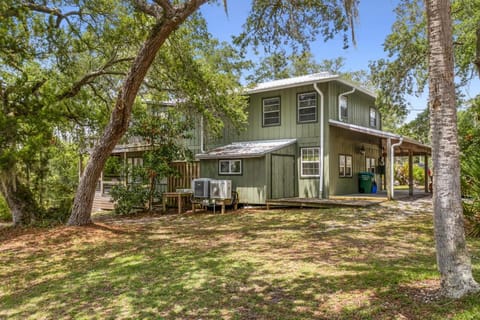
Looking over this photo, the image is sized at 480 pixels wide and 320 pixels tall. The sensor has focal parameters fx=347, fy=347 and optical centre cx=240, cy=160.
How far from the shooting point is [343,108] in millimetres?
14641

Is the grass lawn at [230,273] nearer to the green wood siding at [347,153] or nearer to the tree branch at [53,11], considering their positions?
the green wood siding at [347,153]

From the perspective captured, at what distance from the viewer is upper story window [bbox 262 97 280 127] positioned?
14758 millimetres

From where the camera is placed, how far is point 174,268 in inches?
207

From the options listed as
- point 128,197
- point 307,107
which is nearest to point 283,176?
point 307,107

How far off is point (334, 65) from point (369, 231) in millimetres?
27429

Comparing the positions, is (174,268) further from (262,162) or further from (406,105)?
(406,105)

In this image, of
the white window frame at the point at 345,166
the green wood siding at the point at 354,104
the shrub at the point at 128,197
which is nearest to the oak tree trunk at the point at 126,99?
the shrub at the point at 128,197

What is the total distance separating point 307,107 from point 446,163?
1080cm

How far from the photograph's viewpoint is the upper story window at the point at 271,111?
1476 centimetres

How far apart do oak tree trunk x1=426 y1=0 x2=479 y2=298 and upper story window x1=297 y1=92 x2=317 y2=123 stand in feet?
33.7

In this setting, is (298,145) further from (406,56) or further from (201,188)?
(406,56)

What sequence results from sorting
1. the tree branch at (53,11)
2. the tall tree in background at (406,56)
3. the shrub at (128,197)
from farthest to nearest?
1. the shrub at (128,197)
2. the tall tree in background at (406,56)
3. the tree branch at (53,11)

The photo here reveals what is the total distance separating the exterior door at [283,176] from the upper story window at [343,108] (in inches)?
110

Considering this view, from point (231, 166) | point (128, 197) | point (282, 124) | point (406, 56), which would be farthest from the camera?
point (282, 124)
